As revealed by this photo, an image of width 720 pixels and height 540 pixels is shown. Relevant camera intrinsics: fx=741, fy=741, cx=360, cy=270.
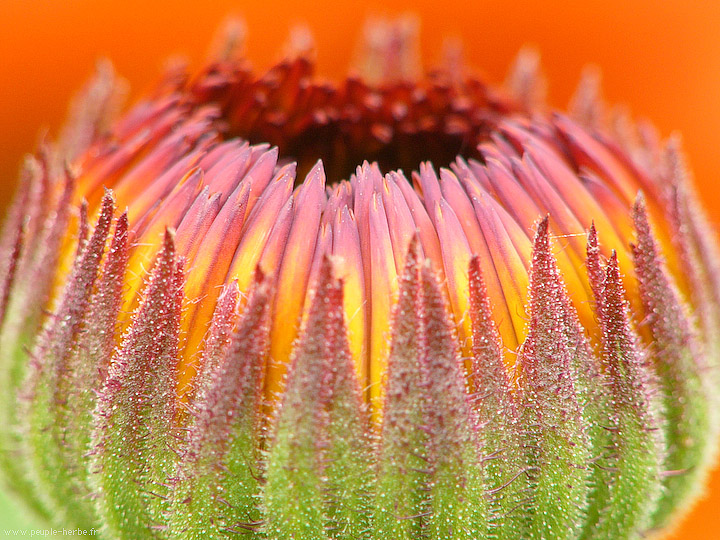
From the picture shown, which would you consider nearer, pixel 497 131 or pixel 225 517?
pixel 225 517

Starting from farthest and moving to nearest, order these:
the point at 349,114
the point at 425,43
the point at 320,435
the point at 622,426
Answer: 1. the point at 425,43
2. the point at 349,114
3. the point at 622,426
4. the point at 320,435

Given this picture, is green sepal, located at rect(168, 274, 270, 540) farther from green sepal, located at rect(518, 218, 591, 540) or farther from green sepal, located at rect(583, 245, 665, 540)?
green sepal, located at rect(583, 245, 665, 540)

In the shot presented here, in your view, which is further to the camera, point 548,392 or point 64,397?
point 64,397

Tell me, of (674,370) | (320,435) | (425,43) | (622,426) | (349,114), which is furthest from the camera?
(425,43)

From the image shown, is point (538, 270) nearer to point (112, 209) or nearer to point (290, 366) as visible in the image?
point (290, 366)

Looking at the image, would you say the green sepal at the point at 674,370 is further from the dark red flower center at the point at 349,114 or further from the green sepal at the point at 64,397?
the green sepal at the point at 64,397

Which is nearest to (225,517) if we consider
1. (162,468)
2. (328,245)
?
(162,468)

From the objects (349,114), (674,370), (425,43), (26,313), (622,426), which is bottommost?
(622,426)

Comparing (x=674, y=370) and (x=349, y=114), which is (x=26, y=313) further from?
(x=674, y=370)

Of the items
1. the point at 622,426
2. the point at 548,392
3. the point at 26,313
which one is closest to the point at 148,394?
the point at 26,313
